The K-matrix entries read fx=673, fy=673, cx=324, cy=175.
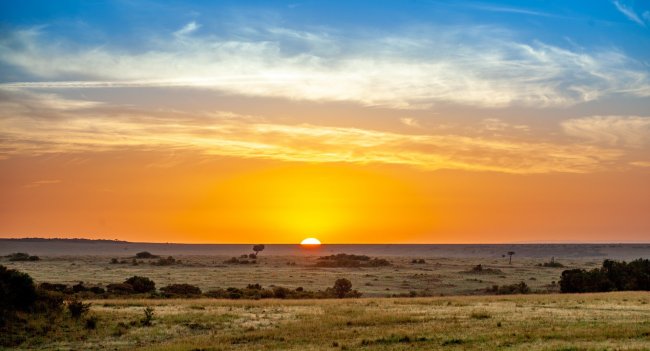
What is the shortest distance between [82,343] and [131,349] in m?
3.34

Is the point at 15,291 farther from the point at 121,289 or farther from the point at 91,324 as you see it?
the point at 121,289

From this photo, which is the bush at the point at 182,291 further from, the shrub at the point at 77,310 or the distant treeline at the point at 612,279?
the distant treeline at the point at 612,279

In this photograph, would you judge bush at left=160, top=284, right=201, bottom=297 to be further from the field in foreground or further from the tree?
the field in foreground

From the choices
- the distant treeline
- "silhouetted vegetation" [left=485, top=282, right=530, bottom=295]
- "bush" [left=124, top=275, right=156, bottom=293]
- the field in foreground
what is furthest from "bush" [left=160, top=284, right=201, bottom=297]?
the distant treeline

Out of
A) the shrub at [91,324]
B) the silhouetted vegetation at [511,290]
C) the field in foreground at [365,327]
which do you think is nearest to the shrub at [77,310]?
the field in foreground at [365,327]

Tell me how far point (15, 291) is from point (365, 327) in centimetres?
2020

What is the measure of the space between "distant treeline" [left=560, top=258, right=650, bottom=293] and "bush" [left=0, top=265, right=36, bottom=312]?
58.9m

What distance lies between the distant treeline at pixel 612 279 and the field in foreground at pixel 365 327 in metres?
28.4

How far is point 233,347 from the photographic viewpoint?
3008 cm

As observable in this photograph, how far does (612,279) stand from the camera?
77.2m

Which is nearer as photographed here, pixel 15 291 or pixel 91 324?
pixel 91 324

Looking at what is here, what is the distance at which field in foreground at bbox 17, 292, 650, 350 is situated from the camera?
29.5 m

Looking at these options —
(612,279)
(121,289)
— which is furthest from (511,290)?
(121,289)

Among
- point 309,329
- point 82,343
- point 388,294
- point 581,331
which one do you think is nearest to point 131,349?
point 82,343
